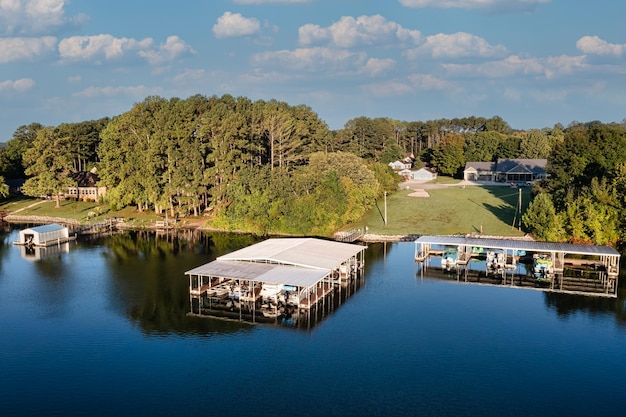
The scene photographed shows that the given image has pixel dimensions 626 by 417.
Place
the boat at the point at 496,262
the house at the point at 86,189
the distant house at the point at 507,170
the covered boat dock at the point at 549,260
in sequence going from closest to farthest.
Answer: the covered boat dock at the point at 549,260 < the boat at the point at 496,262 < the house at the point at 86,189 < the distant house at the point at 507,170

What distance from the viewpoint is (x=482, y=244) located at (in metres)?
49.9

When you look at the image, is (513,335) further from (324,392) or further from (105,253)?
(105,253)

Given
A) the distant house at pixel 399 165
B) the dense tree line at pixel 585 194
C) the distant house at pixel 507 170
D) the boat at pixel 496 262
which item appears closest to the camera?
the boat at pixel 496 262

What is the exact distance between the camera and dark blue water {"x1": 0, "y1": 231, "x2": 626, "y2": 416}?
2530 centimetres

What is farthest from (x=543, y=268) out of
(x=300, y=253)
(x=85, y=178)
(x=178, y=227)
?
(x=85, y=178)

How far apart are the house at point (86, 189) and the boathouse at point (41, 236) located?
26037 mm

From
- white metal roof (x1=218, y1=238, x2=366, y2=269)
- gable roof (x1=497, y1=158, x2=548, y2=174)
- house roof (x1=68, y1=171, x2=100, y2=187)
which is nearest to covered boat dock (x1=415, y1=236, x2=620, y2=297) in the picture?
white metal roof (x1=218, y1=238, x2=366, y2=269)

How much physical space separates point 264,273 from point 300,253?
556 cm

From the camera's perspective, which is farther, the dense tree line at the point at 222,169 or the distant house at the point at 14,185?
the distant house at the point at 14,185

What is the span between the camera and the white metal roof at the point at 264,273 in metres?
37.8

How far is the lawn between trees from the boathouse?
11928 mm

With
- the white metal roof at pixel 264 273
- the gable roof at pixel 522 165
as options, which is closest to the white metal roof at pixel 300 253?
the white metal roof at pixel 264 273

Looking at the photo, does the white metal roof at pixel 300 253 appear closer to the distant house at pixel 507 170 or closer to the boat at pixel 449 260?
the boat at pixel 449 260

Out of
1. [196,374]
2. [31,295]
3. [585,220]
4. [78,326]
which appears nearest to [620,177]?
[585,220]
